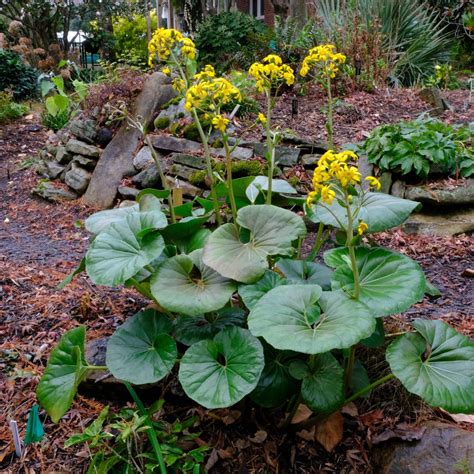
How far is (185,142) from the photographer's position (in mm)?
4406

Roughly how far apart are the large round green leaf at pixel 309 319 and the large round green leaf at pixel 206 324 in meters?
0.30

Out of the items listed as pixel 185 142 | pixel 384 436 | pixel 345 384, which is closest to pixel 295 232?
pixel 345 384

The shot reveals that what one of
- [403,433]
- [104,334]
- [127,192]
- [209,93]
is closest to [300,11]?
[127,192]

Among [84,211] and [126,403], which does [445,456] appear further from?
[84,211]

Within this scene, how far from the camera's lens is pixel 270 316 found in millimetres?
1451

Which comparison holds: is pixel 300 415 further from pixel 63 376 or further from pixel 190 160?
pixel 190 160

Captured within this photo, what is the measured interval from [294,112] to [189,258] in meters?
3.36

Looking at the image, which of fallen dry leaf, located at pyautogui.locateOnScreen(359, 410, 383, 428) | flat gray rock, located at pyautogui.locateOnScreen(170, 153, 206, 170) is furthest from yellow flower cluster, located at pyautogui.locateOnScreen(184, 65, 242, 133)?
flat gray rock, located at pyautogui.locateOnScreen(170, 153, 206, 170)

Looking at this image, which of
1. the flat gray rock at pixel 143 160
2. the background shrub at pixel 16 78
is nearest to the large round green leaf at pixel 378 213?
the flat gray rock at pixel 143 160

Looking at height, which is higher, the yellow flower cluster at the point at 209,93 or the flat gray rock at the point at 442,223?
the yellow flower cluster at the point at 209,93

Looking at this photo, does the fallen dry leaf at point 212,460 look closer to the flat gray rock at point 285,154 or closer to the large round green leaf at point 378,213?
the large round green leaf at point 378,213

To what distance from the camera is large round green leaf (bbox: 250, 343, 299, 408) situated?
1.63 m

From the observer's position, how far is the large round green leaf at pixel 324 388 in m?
1.54

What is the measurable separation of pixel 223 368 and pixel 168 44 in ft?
3.91
